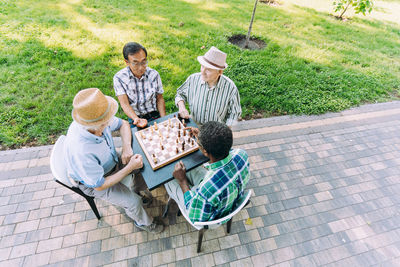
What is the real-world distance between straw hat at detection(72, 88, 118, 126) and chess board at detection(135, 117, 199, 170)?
0.69m

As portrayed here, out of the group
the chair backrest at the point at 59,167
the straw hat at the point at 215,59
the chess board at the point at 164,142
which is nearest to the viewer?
the chair backrest at the point at 59,167

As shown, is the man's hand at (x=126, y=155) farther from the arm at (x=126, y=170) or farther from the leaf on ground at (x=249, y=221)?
the leaf on ground at (x=249, y=221)

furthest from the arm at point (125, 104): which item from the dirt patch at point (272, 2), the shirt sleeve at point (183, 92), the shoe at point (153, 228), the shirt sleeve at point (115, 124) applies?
the dirt patch at point (272, 2)

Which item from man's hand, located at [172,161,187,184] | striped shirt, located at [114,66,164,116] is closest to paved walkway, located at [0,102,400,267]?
man's hand, located at [172,161,187,184]

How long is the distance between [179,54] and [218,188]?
5.53 metres

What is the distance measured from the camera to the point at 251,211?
360 centimetres

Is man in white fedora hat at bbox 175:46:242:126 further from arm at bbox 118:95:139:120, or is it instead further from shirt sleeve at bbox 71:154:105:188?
shirt sleeve at bbox 71:154:105:188

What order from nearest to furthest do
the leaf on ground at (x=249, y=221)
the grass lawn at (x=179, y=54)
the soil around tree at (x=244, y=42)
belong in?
the leaf on ground at (x=249, y=221), the grass lawn at (x=179, y=54), the soil around tree at (x=244, y=42)

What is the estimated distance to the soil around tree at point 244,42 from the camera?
7480 mm

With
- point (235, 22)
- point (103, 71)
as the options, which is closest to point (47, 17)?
point (103, 71)

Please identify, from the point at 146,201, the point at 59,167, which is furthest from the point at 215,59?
the point at 146,201

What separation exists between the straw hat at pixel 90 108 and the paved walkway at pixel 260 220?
1.85 meters

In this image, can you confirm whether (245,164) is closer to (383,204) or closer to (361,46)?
(383,204)

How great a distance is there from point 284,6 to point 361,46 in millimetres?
4126
